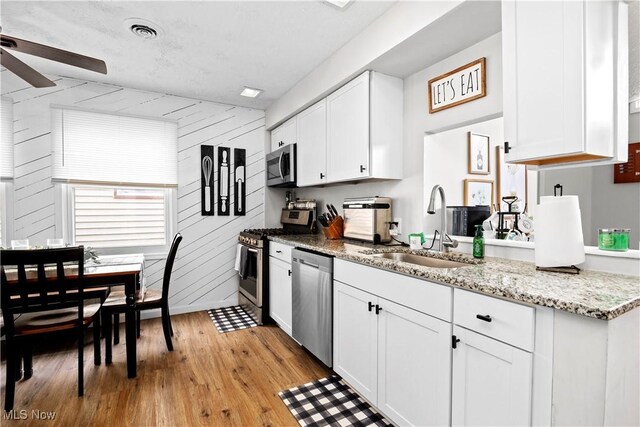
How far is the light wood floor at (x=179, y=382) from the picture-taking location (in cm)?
186

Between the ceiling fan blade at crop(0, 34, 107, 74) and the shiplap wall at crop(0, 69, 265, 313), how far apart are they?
4.95ft

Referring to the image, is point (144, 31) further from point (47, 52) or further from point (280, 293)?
point (280, 293)

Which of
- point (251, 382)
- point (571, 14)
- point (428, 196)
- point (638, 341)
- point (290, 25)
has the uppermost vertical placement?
point (290, 25)

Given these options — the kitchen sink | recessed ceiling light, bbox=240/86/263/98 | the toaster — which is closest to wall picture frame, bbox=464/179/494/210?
the toaster

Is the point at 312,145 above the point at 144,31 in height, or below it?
below

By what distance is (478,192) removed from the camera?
8.89 feet

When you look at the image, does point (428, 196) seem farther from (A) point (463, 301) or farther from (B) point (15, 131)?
(B) point (15, 131)

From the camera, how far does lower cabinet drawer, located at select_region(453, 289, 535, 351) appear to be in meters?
1.09

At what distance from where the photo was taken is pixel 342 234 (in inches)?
120

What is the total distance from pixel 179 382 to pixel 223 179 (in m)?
2.33

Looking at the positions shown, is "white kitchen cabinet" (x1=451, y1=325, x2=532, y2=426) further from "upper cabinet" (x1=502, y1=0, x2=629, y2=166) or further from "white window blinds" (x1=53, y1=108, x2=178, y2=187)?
"white window blinds" (x1=53, y1=108, x2=178, y2=187)

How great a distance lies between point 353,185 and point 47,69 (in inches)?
120

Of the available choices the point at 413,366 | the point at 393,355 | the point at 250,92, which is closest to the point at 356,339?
the point at 393,355

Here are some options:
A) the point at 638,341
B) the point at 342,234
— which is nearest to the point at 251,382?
the point at 342,234
